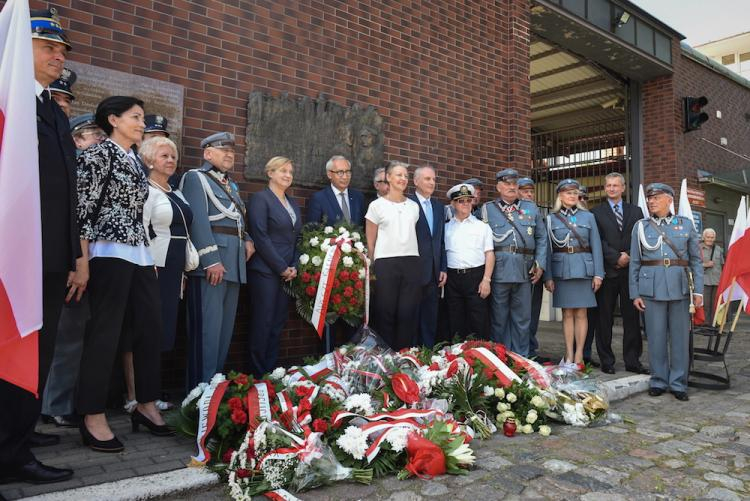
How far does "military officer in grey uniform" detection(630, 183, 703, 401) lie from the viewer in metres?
4.69

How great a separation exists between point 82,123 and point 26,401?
187 cm

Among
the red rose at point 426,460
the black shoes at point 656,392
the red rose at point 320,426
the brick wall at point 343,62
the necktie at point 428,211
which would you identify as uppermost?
the brick wall at point 343,62

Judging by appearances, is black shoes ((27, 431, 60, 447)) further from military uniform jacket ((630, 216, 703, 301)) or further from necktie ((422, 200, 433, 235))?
military uniform jacket ((630, 216, 703, 301))

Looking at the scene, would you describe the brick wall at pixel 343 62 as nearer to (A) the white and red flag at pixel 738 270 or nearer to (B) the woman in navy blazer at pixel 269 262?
(B) the woman in navy blazer at pixel 269 262

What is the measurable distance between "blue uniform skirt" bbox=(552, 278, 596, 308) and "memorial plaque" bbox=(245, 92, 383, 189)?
2.18 m

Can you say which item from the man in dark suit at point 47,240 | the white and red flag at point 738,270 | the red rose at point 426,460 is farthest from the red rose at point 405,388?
the white and red flag at point 738,270

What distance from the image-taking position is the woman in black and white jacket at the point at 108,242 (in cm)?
278

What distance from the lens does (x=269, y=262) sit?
425 centimetres

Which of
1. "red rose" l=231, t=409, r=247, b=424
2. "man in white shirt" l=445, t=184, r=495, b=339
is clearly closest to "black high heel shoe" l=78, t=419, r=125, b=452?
"red rose" l=231, t=409, r=247, b=424

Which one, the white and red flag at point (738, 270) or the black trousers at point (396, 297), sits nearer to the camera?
the black trousers at point (396, 297)

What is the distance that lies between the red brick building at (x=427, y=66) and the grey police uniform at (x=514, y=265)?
1.18m

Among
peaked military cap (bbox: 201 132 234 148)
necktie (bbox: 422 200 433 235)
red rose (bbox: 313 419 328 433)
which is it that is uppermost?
peaked military cap (bbox: 201 132 234 148)

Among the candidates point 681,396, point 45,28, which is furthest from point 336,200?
point 681,396

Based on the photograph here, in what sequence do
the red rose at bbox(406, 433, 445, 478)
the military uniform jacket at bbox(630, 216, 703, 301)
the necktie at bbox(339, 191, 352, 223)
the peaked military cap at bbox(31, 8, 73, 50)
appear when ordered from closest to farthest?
the peaked military cap at bbox(31, 8, 73, 50) < the red rose at bbox(406, 433, 445, 478) < the military uniform jacket at bbox(630, 216, 703, 301) < the necktie at bbox(339, 191, 352, 223)
